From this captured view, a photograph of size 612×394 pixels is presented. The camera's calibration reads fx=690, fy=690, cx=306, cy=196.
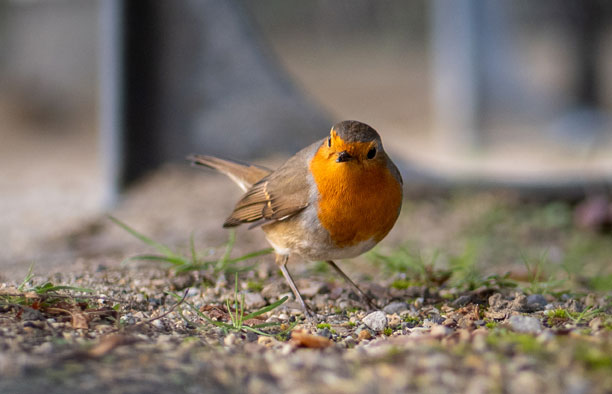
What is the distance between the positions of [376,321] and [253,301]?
636 mm

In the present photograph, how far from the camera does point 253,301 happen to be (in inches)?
126

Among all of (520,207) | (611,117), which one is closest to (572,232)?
(520,207)

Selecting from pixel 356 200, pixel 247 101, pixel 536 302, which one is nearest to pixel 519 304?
pixel 536 302

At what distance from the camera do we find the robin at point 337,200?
296 cm

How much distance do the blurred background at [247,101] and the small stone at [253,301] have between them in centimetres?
175

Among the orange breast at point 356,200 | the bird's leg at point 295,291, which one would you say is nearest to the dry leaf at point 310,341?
the bird's leg at point 295,291

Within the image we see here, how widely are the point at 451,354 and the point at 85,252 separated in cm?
303

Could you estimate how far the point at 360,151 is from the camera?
9.65ft

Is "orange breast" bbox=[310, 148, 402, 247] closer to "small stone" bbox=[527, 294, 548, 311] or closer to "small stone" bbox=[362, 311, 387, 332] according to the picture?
"small stone" bbox=[362, 311, 387, 332]

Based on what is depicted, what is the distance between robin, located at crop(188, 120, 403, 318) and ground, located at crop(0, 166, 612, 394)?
0.30m

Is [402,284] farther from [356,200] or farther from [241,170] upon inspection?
[241,170]

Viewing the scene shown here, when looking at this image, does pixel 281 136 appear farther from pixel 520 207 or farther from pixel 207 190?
pixel 520 207

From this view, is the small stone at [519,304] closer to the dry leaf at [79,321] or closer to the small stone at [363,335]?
the small stone at [363,335]

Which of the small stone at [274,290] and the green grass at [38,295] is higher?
the green grass at [38,295]
